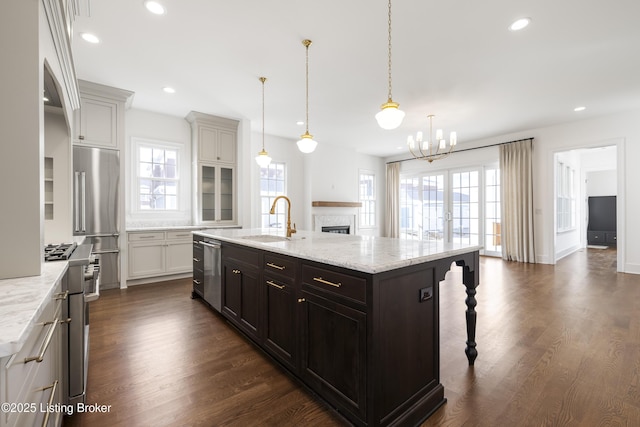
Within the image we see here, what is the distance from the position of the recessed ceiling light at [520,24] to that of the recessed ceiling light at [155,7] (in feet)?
10.3

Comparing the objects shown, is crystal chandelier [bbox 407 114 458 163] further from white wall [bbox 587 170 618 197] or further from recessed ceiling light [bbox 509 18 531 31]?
white wall [bbox 587 170 618 197]

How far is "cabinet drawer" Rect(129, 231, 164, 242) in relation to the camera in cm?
442

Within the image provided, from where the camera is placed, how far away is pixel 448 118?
541 cm

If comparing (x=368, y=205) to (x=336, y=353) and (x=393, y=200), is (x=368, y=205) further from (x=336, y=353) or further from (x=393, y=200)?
(x=336, y=353)

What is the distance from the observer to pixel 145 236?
4.52 m

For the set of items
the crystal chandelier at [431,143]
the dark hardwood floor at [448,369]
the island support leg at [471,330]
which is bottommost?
the dark hardwood floor at [448,369]

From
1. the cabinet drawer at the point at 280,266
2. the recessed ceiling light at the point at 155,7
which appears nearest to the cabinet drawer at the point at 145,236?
the recessed ceiling light at the point at 155,7

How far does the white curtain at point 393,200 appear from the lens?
878cm

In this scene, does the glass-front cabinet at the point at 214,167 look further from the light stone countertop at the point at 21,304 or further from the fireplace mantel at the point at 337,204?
the light stone countertop at the point at 21,304

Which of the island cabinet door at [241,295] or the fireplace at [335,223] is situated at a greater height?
the fireplace at [335,223]

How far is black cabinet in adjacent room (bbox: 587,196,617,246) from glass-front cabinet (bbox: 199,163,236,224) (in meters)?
10.2

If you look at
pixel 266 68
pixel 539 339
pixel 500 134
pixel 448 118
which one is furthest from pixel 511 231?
pixel 266 68

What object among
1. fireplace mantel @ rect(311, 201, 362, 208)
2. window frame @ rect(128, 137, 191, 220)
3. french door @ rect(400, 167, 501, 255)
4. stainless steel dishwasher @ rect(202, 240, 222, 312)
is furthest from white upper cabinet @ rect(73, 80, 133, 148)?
french door @ rect(400, 167, 501, 255)

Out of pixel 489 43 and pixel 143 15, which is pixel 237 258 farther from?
pixel 489 43
